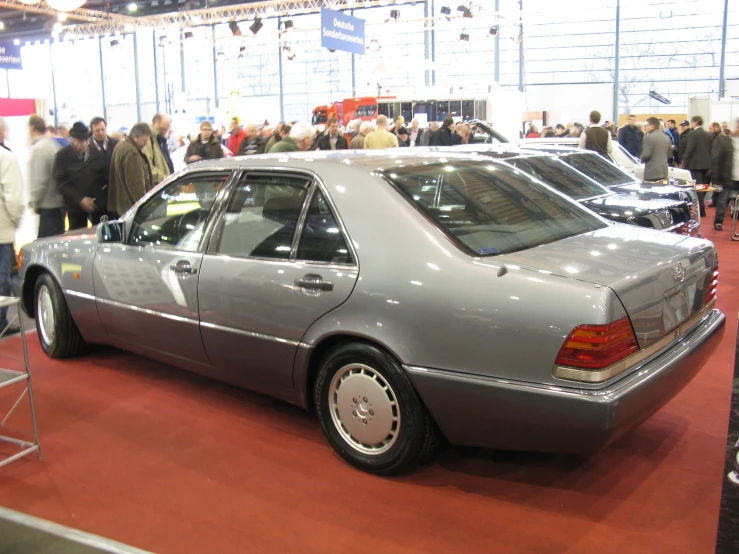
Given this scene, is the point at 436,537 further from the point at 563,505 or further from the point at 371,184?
the point at 371,184

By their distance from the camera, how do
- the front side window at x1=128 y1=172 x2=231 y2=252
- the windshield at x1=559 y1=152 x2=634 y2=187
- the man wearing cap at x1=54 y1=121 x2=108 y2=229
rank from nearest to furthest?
the front side window at x1=128 y1=172 x2=231 y2=252 → the man wearing cap at x1=54 y1=121 x2=108 y2=229 → the windshield at x1=559 y1=152 x2=634 y2=187

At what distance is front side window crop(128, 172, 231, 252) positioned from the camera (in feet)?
13.4

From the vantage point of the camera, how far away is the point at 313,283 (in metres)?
3.34

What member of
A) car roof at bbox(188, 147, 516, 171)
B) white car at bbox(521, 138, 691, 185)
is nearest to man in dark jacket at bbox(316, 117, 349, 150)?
white car at bbox(521, 138, 691, 185)

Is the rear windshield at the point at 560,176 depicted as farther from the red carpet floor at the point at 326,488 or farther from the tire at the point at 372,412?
the tire at the point at 372,412

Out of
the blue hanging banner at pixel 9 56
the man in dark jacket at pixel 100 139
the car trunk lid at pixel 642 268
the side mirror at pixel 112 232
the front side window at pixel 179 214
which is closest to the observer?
the car trunk lid at pixel 642 268

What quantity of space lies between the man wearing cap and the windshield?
481 cm

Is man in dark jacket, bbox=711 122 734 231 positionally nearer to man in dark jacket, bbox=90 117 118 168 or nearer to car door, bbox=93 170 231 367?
man in dark jacket, bbox=90 117 118 168

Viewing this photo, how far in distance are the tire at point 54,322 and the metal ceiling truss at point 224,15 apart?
22.2 m

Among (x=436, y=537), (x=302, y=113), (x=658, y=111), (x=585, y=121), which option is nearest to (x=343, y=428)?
(x=436, y=537)

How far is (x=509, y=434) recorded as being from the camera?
288cm

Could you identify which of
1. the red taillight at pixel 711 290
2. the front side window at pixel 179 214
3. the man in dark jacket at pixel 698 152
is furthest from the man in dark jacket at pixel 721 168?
the front side window at pixel 179 214

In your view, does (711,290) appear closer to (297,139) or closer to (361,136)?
(297,139)

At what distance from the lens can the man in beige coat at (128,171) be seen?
699 centimetres
